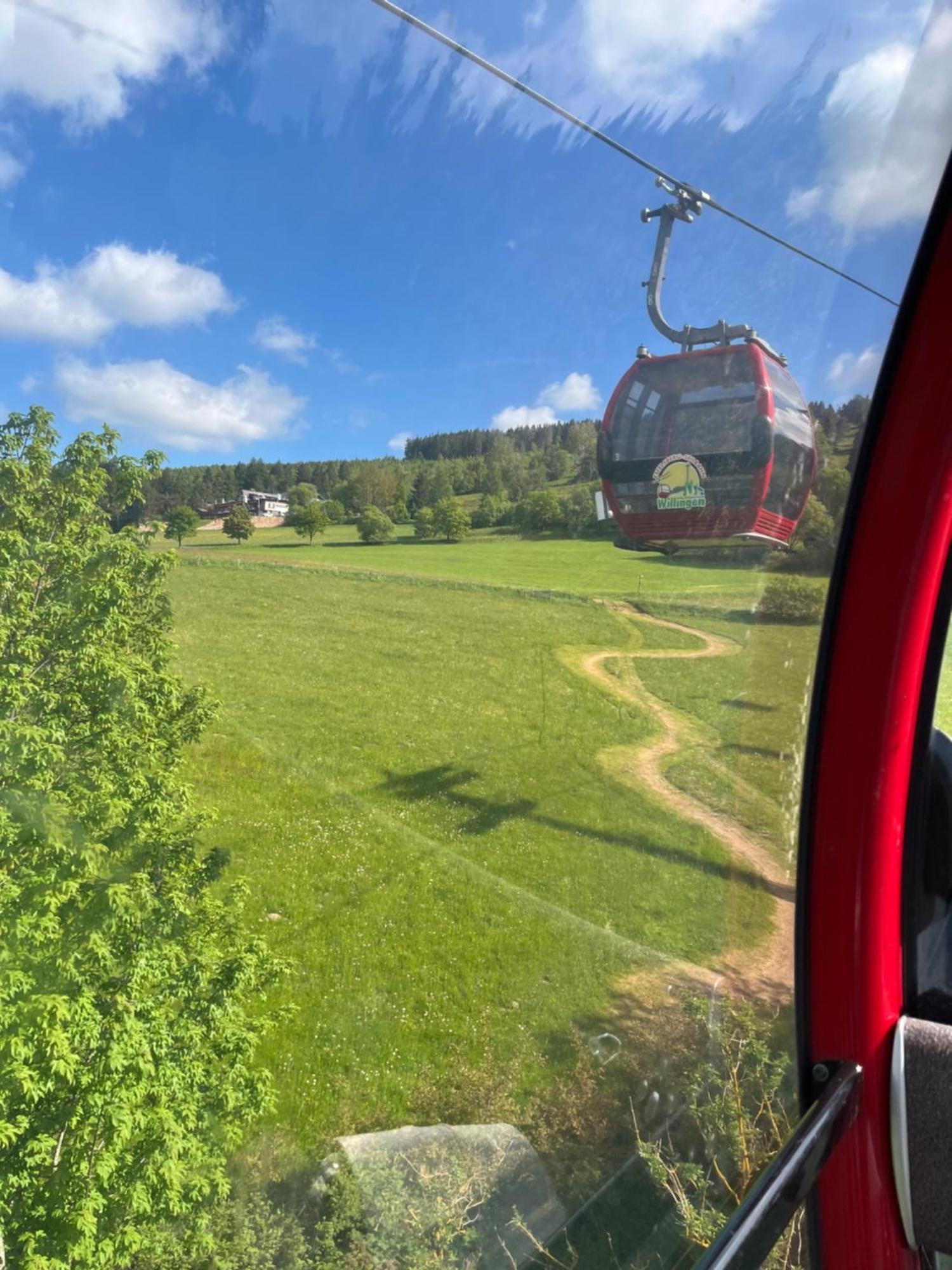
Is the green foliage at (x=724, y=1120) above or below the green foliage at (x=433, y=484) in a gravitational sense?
below

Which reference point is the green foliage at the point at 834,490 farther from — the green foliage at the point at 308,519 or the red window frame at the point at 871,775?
the green foliage at the point at 308,519

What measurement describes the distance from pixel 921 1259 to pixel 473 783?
1.55m

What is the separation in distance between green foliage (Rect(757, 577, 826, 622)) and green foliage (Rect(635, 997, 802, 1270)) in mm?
999

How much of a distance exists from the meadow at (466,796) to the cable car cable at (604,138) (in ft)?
2.34

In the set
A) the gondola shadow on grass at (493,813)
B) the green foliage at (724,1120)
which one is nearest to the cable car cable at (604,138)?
the gondola shadow on grass at (493,813)

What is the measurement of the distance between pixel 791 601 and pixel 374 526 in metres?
1.06

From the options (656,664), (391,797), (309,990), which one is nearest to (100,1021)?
(309,990)

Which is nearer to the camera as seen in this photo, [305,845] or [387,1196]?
[387,1196]

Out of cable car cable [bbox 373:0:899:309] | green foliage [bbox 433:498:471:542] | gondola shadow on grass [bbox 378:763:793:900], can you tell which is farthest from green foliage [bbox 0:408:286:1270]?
cable car cable [bbox 373:0:899:309]

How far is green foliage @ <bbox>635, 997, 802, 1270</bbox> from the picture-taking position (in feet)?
5.75

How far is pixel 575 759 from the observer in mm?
2654

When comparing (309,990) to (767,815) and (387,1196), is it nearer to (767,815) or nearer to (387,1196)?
(387,1196)

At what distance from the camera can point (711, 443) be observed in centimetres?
179

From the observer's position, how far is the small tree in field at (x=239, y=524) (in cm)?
175
